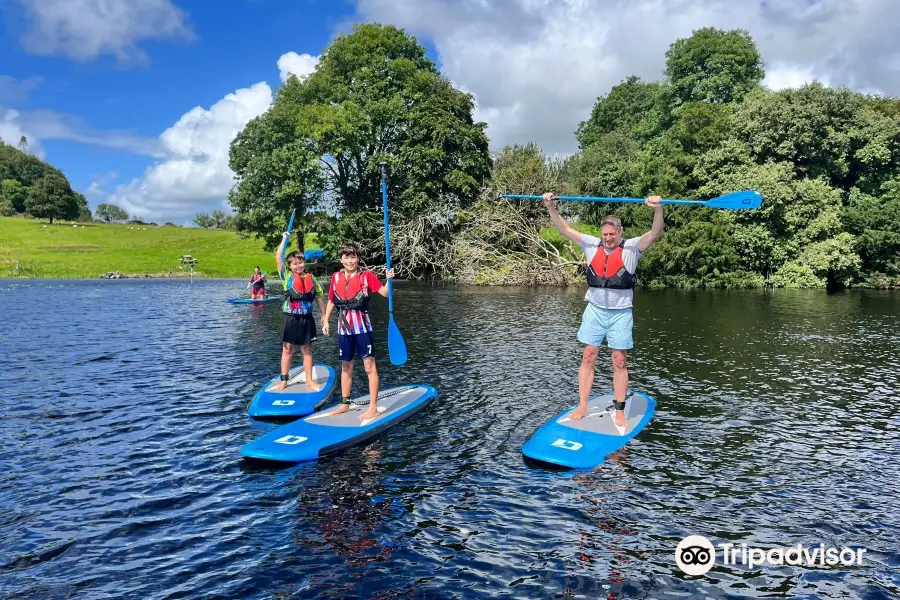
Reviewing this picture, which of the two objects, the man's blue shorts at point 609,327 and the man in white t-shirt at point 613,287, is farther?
the man's blue shorts at point 609,327

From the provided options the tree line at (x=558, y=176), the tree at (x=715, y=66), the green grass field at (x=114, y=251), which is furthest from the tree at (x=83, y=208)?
the tree at (x=715, y=66)

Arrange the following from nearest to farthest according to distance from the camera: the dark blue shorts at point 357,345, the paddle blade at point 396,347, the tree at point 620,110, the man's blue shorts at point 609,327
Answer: the man's blue shorts at point 609,327 < the dark blue shorts at point 357,345 < the paddle blade at point 396,347 < the tree at point 620,110

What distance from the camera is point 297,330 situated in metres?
12.7

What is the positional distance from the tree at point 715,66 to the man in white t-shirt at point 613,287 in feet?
168

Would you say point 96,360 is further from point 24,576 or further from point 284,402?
point 24,576

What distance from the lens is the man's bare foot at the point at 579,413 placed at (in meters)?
10.2

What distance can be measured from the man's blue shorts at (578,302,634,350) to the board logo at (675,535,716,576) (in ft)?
11.3

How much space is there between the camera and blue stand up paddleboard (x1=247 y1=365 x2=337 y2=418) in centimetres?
1133

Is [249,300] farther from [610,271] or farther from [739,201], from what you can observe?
[739,201]

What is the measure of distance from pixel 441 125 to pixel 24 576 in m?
44.4

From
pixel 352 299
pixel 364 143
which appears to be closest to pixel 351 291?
pixel 352 299

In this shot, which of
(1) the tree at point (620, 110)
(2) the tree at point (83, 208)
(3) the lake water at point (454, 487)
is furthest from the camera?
(2) the tree at point (83, 208)

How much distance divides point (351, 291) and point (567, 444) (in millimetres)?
4408

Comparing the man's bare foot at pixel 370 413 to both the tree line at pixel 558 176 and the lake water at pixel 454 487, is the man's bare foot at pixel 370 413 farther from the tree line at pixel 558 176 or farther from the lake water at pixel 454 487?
the tree line at pixel 558 176
